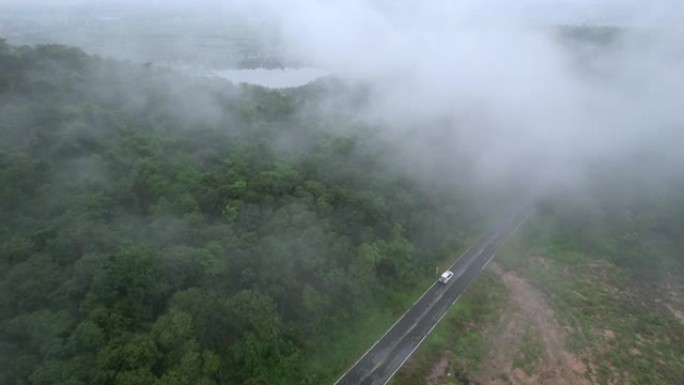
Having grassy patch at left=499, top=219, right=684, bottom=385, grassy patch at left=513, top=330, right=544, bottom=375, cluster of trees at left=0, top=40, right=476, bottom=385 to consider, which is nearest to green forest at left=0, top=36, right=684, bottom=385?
cluster of trees at left=0, top=40, right=476, bottom=385

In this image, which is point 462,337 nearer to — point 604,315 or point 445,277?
point 445,277

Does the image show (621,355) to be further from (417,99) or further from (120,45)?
(120,45)

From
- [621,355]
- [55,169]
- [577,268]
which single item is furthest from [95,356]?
[577,268]

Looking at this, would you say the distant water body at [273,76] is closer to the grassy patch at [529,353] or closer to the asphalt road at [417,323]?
the asphalt road at [417,323]

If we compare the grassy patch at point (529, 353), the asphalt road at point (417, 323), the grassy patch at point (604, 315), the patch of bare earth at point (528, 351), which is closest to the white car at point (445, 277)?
the asphalt road at point (417, 323)

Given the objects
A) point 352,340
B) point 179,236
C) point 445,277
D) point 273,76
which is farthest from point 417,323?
point 273,76

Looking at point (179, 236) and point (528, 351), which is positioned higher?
point (179, 236)
